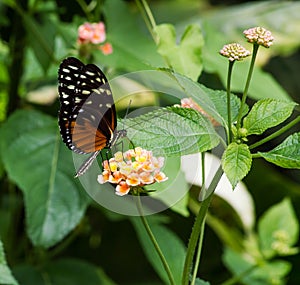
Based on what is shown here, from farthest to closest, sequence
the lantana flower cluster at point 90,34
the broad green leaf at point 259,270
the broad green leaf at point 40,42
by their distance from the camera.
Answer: the broad green leaf at point 259,270, the broad green leaf at point 40,42, the lantana flower cluster at point 90,34

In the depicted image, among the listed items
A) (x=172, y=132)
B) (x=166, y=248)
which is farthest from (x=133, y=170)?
(x=166, y=248)

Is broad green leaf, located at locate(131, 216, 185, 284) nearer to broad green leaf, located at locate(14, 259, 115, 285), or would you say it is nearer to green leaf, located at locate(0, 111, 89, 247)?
green leaf, located at locate(0, 111, 89, 247)

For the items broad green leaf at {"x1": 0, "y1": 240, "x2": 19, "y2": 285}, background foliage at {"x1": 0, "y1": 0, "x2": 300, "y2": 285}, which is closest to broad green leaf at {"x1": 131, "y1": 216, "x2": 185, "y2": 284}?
background foliage at {"x1": 0, "y1": 0, "x2": 300, "y2": 285}

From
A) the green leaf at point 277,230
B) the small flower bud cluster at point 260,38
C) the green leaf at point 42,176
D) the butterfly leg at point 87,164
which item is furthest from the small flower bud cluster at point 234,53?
the green leaf at point 277,230

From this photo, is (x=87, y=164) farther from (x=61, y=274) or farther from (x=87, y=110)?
(x=61, y=274)

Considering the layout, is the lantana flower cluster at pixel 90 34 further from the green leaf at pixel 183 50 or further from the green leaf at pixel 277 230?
the green leaf at pixel 277 230

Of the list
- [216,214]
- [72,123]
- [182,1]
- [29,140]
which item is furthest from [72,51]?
[182,1]

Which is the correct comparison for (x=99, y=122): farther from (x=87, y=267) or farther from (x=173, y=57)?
(x=87, y=267)
